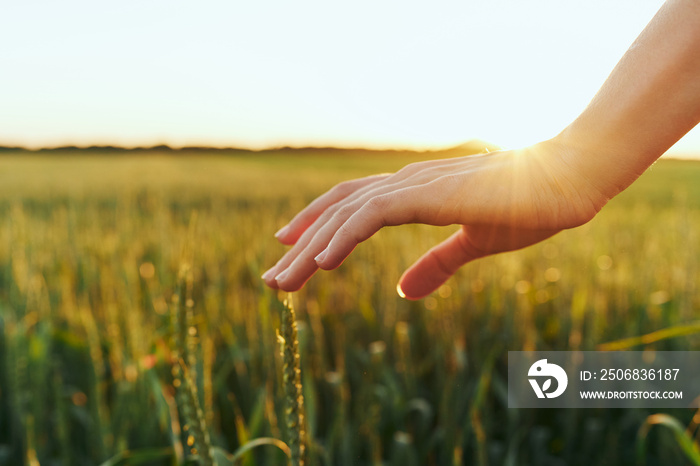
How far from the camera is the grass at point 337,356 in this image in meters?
1.46

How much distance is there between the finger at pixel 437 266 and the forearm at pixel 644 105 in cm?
34

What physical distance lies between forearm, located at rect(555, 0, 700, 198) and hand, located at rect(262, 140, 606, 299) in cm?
3

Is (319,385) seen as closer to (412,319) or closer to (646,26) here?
(412,319)

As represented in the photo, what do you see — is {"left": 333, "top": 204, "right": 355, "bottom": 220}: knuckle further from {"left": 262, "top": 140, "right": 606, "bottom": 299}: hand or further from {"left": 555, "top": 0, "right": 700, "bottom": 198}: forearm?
{"left": 555, "top": 0, "right": 700, "bottom": 198}: forearm

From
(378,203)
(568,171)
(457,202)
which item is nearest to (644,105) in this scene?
(568,171)

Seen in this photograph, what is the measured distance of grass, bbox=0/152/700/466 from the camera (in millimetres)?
1457

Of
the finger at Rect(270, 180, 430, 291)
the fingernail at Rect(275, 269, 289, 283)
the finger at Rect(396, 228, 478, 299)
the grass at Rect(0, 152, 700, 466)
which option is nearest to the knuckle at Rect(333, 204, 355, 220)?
the finger at Rect(270, 180, 430, 291)

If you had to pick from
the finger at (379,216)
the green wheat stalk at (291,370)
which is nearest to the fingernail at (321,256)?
the finger at (379,216)

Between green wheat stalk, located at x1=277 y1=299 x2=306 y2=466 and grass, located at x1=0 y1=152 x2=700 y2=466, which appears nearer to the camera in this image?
green wheat stalk, located at x1=277 y1=299 x2=306 y2=466

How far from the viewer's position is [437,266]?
110 centimetres

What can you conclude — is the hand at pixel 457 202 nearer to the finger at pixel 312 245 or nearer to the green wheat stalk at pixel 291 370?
the finger at pixel 312 245

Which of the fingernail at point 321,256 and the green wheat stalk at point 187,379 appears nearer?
the green wheat stalk at point 187,379

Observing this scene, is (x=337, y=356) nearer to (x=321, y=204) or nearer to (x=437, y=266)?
(x=437, y=266)

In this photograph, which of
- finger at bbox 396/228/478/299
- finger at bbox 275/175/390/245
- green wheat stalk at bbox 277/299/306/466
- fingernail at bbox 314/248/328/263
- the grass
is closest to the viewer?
green wheat stalk at bbox 277/299/306/466
